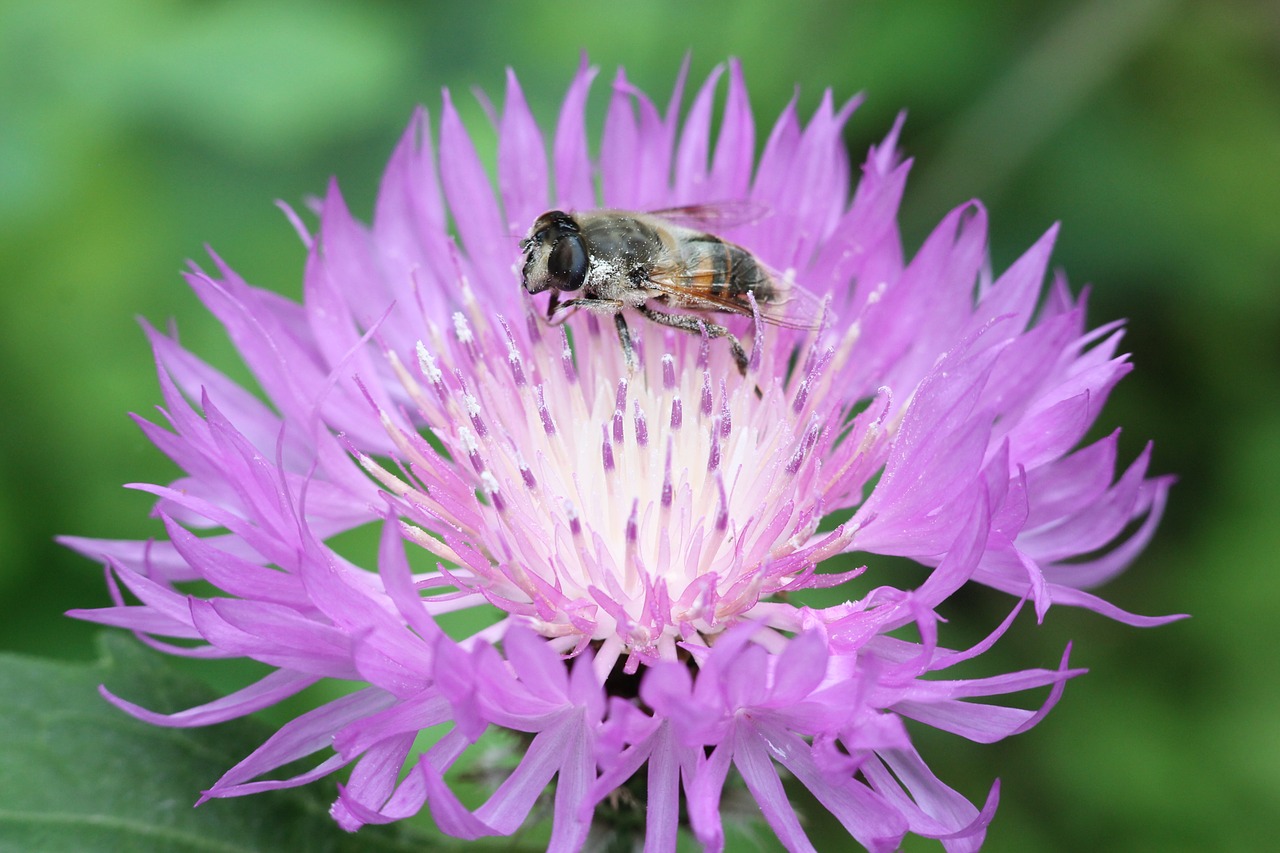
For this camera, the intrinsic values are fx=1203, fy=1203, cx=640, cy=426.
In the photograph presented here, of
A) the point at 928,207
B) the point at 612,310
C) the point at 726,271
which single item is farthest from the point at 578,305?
the point at 928,207

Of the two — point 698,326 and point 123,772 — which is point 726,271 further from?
point 123,772

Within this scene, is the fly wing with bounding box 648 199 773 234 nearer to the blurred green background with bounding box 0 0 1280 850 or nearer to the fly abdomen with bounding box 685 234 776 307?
the fly abdomen with bounding box 685 234 776 307

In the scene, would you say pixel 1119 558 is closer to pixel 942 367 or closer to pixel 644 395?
pixel 942 367

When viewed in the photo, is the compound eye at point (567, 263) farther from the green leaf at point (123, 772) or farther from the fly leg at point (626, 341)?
the green leaf at point (123, 772)

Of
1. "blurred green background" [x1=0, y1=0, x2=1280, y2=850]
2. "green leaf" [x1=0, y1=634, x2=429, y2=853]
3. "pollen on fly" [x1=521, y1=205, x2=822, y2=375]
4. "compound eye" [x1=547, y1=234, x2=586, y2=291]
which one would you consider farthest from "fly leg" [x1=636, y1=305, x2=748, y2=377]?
"blurred green background" [x1=0, y1=0, x2=1280, y2=850]

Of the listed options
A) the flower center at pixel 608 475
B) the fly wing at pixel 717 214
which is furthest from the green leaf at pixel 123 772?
the fly wing at pixel 717 214

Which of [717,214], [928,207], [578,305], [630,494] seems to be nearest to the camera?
[630,494]

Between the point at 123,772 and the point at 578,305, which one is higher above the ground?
the point at 578,305
